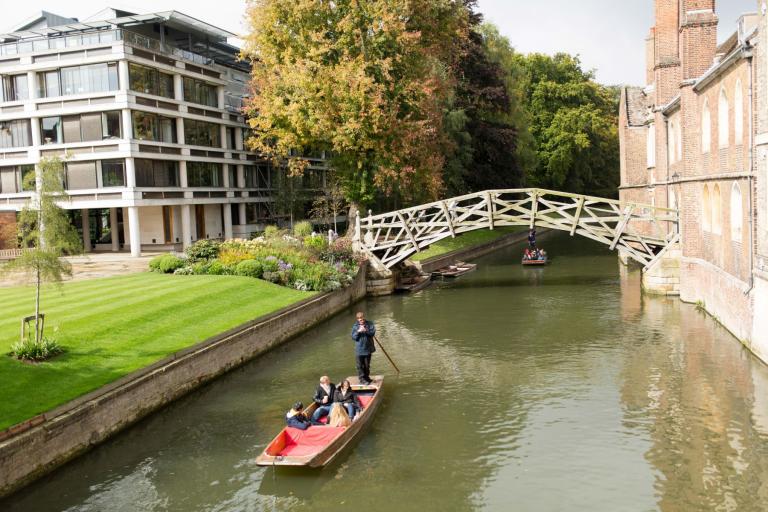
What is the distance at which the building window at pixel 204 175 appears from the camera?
45.4m

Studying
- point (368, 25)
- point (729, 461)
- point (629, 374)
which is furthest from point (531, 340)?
point (368, 25)

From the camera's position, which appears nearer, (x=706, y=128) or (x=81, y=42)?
(x=706, y=128)

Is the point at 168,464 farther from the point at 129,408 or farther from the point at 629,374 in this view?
the point at 629,374

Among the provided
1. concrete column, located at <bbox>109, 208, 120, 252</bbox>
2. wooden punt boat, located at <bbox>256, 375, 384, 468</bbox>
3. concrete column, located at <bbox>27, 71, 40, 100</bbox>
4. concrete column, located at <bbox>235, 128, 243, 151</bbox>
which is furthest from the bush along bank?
concrete column, located at <bbox>235, 128, 243, 151</bbox>

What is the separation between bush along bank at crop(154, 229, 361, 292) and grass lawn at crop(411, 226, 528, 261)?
8.70m

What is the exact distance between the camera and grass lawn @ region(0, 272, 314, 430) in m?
14.2

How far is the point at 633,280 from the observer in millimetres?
34750

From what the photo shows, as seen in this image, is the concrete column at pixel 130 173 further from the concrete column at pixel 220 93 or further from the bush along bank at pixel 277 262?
the bush along bank at pixel 277 262

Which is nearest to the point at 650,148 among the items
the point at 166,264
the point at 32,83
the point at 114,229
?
the point at 166,264

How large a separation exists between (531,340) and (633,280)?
14.1 metres

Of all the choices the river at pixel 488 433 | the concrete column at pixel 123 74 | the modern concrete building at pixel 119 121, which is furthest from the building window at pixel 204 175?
the river at pixel 488 433

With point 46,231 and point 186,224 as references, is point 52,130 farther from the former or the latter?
point 46,231

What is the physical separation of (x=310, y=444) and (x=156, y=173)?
31963mm

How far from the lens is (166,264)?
29.2 meters
